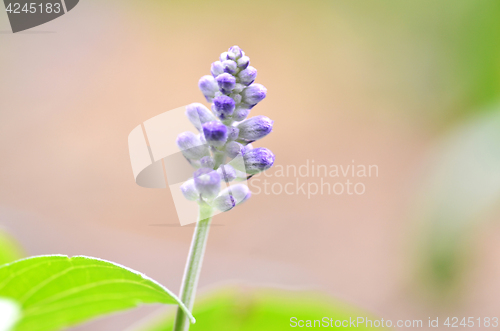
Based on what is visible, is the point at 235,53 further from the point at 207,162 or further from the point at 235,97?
the point at 207,162

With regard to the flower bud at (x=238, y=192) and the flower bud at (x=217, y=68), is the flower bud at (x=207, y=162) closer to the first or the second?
the flower bud at (x=238, y=192)

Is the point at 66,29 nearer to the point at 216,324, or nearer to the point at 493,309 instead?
the point at 216,324

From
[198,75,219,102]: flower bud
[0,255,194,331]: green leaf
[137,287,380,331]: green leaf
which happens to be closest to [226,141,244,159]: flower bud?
[198,75,219,102]: flower bud

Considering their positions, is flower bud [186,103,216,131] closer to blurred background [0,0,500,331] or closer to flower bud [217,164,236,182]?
flower bud [217,164,236,182]

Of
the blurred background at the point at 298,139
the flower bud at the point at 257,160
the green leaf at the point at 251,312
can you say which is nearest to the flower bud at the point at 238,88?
the flower bud at the point at 257,160

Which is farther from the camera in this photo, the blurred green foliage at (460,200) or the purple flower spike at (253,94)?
the blurred green foliage at (460,200)
